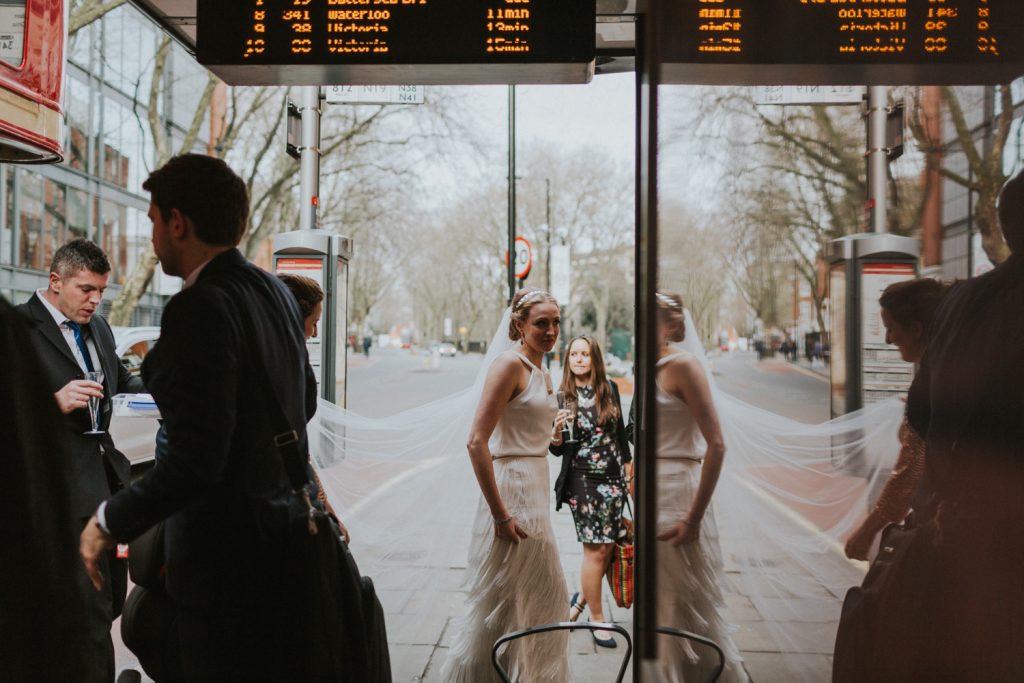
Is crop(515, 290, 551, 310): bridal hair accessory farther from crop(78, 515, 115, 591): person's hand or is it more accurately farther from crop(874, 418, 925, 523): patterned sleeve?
crop(78, 515, 115, 591): person's hand

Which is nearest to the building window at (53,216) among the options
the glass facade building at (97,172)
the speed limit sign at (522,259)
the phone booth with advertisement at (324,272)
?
the glass facade building at (97,172)

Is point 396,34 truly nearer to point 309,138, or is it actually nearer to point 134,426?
point 309,138

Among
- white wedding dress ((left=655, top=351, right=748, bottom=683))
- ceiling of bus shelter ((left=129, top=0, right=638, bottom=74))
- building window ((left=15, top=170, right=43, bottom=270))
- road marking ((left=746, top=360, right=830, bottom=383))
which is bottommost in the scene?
white wedding dress ((left=655, top=351, right=748, bottom=683))

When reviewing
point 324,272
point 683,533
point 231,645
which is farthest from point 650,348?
point 324,272

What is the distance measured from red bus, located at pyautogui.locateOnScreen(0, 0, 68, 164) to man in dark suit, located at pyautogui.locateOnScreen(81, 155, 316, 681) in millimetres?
2107

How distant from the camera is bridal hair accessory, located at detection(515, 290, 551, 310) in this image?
3.40 meters

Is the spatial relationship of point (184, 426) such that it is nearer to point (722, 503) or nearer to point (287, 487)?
point (287, 487)

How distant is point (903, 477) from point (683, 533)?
797mm

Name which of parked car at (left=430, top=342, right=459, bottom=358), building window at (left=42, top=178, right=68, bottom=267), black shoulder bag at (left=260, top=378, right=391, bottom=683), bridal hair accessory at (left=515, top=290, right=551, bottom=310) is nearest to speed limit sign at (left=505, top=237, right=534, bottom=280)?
bridal hair accessory at (left=515, top=290, right=551, bottom=310)

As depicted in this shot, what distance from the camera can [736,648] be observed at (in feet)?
9.59

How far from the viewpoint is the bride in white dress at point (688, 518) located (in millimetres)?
2742

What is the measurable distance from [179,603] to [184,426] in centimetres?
50

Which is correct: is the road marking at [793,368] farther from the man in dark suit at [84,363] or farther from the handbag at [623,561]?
the man in dark suit at [84,363]

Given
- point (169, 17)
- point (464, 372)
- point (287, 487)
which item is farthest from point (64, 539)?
point (464, 372)
